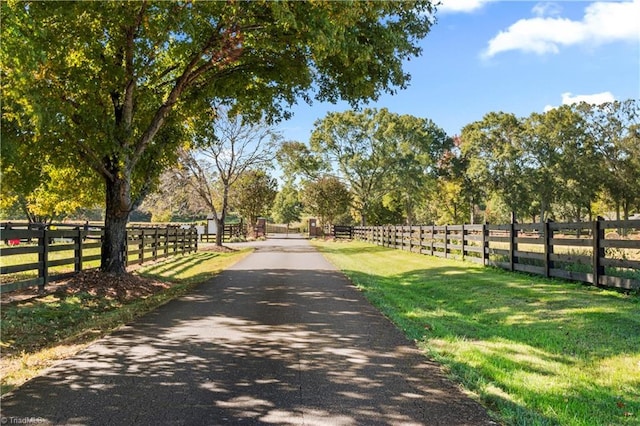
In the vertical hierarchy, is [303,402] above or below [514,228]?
below

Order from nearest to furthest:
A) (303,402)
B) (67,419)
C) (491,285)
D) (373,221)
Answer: (67,419)
(303,402)
(491,285)
(373,221)

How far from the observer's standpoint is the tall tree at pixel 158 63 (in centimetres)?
778

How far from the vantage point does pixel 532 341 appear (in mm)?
6141

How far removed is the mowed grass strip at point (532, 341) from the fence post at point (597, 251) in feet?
1.04

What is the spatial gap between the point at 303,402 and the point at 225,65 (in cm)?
952

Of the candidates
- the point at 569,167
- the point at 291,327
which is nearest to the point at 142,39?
the point at 291,327

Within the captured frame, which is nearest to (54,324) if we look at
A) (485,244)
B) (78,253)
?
(78,253)

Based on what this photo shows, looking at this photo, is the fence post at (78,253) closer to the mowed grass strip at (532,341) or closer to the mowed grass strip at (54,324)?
the mowed grass strip at (54,324)

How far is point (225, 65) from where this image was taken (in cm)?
1165

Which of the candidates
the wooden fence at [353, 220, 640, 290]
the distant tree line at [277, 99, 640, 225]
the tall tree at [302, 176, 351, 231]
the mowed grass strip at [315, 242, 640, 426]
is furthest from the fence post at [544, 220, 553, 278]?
the tall tree at [302, 176, 351, 231]

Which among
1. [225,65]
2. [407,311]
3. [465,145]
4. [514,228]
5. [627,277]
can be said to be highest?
[465,145]

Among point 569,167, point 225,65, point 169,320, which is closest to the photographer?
point 169,320

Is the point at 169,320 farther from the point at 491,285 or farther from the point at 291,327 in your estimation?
the point at 491,285

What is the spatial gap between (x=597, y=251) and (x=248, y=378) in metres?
7.50
